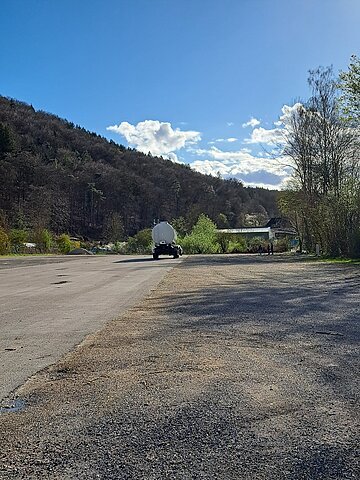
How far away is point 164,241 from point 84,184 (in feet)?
159

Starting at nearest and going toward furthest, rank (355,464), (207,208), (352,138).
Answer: (355,464) → (352,138) → (207,208)

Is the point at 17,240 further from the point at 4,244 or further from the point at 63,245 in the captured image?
the point at 63,245

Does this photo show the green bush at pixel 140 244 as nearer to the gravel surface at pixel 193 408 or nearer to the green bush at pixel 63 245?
the green bush at pixel 63 245

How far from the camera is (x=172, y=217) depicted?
99750mm

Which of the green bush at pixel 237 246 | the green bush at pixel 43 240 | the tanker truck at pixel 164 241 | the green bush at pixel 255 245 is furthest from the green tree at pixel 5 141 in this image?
the tanker truck at pixel 164 241

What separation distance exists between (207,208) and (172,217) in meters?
9.75

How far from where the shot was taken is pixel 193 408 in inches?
175

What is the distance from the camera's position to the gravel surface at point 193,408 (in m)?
3.34

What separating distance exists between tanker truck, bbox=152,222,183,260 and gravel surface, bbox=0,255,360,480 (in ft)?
131

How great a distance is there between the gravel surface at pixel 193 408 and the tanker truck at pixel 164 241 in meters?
39.9

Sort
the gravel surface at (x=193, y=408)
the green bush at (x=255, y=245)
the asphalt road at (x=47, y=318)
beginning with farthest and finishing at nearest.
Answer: the green bush at (x=255, y=245), the asphalt road at (x=47, y=318), the gravel surface at (x=193, y=408)

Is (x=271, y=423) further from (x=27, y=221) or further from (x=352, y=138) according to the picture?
(x=27, y=221)

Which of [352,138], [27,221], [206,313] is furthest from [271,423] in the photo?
[27,221]

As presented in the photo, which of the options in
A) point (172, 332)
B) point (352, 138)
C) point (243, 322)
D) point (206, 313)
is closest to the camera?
point (172, 332)
